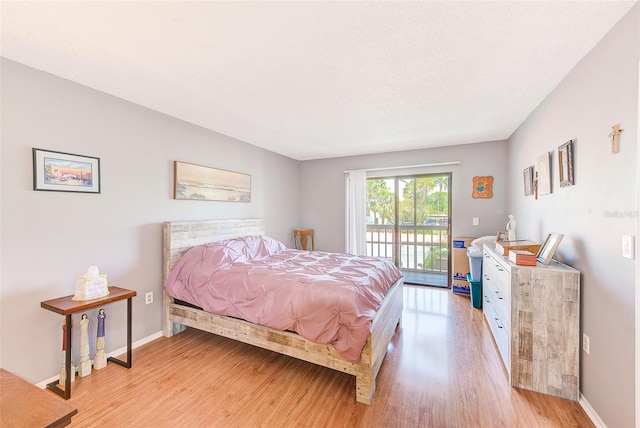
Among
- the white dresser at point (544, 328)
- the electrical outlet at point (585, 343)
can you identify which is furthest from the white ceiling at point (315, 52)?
the electrical outlet at point (585, 343)

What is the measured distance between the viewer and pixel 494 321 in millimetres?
2598

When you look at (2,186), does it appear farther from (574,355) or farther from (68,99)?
(574,355)

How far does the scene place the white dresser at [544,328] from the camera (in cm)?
182

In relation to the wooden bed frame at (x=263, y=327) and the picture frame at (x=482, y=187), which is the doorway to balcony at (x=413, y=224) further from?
the wooden bed frame at (x=263, y=327)

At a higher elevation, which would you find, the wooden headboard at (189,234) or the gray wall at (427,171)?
the gray wall at (427,171)

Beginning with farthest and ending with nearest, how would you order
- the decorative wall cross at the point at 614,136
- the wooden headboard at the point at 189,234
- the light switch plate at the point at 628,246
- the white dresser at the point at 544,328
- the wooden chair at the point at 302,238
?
the wooden chair at the point at 302,238 < the wooden headboard at the point at 189,234 < the white dresser at the point at 544,328 < the decorative wall cross at the point at 614,136 < the light switch plate at the point at 628,246

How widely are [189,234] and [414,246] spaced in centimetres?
369

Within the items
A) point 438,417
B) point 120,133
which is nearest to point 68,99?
point 120,133

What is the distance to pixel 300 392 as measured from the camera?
6.41 ft

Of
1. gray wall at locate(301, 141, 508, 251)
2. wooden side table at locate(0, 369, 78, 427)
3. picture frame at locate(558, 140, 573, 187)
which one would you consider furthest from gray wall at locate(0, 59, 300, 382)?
picture frame at locate(558, 140, 573, 187)

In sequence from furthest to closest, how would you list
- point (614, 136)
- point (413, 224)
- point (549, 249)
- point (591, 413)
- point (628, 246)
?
point (413, 224) → point (549, 249) → point (591, 413) → point (614, 136) → point (628, 246)

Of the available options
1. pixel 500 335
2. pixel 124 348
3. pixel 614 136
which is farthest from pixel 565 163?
pixel 124 348

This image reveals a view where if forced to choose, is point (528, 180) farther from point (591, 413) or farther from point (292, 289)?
point (292, 289)

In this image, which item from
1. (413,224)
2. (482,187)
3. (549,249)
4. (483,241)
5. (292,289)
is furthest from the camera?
(413,224)
